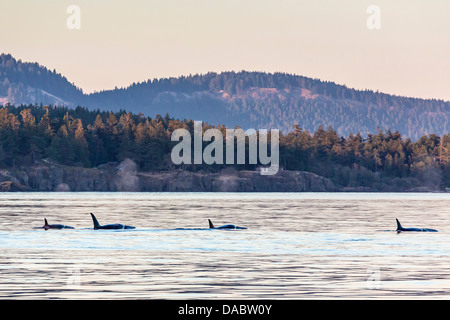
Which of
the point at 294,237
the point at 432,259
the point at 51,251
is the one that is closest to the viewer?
the point at 432,259

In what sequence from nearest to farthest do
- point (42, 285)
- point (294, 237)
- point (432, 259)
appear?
point (42, 285) < point (432, 259) < point (294, 237)

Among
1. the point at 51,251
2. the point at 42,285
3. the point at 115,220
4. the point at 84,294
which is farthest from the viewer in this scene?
the point at 115,220

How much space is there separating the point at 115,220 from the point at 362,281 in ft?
175

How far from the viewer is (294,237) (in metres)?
62.2

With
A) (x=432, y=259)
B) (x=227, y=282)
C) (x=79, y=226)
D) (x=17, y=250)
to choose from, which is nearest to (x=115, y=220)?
(x=79, y=226)

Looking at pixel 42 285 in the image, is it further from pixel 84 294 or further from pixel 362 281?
pixel 362 281

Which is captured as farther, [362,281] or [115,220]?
[115,220]

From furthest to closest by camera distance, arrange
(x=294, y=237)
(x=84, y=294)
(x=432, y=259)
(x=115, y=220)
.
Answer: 1. (x=115, y=220)
2. (x=294, y=237)
3. (x=432, y=259)
4. (x=84, y=294)

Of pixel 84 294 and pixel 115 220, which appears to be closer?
pixel 84 294
